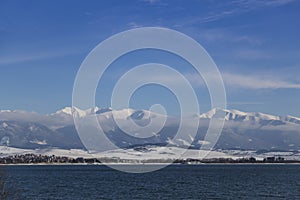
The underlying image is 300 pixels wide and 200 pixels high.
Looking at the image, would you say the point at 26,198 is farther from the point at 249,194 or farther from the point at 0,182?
the point at 0,182

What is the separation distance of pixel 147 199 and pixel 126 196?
523cm

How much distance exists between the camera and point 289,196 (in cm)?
7400

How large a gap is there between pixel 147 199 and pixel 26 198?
16.3 meters

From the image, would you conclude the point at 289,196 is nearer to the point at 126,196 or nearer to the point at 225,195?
the point at 225,195

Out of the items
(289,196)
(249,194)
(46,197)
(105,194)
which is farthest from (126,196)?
(289,196)

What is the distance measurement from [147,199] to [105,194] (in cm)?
961

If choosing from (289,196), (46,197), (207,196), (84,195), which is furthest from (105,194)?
(289,196)

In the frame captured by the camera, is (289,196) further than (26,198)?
Yes

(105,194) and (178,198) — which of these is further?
(105,194)

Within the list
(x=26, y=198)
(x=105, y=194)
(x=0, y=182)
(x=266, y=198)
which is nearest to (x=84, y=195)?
(x=105, y=194)

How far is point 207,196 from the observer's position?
7375 cm

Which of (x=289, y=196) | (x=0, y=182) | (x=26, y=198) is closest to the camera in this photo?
(x=0, y=182)

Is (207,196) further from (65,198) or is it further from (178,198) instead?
(65,198)

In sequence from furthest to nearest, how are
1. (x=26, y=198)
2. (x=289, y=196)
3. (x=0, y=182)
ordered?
(x=289, y=196) → (x=26, y=198) → (x=0, y=182)
